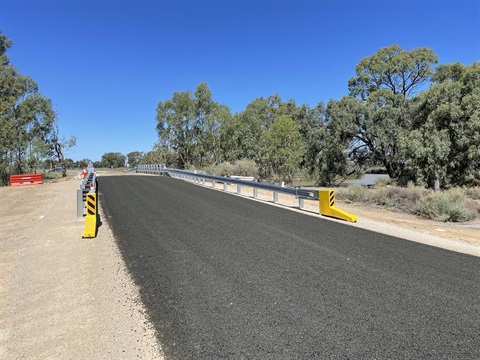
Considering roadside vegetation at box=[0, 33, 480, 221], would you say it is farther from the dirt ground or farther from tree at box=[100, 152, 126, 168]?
tree at box=[100, 152, 126, 168]

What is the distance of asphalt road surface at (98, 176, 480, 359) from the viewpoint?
3.24m

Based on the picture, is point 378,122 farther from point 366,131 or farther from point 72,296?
point 72,296

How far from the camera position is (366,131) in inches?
1262

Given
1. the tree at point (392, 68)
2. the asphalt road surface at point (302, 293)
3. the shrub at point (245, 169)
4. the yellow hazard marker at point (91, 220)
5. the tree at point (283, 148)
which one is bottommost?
the asphalt road surface at point (302, 293)

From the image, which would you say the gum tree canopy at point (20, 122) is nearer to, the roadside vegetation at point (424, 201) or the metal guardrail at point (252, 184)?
the metal guardrail at point (252, 184)

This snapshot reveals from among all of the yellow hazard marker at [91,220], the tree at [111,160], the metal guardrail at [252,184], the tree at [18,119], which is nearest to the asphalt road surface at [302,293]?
the yellow hazard marker at [91,220]

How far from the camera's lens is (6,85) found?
3794 centimetres

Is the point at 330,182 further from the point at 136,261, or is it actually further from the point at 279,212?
the point at 136,261

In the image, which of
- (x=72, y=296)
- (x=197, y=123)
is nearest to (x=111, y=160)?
(x=197, y=123)

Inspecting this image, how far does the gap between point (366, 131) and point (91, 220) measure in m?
29.1

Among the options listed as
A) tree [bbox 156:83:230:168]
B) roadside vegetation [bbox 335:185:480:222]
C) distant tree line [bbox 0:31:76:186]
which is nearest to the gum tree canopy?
distant tree line [bbox 0:31:76:186]

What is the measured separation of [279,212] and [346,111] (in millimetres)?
24330

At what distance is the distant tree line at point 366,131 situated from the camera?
2397 centimetres

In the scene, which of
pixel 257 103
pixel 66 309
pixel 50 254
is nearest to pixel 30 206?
pixel 50 254
